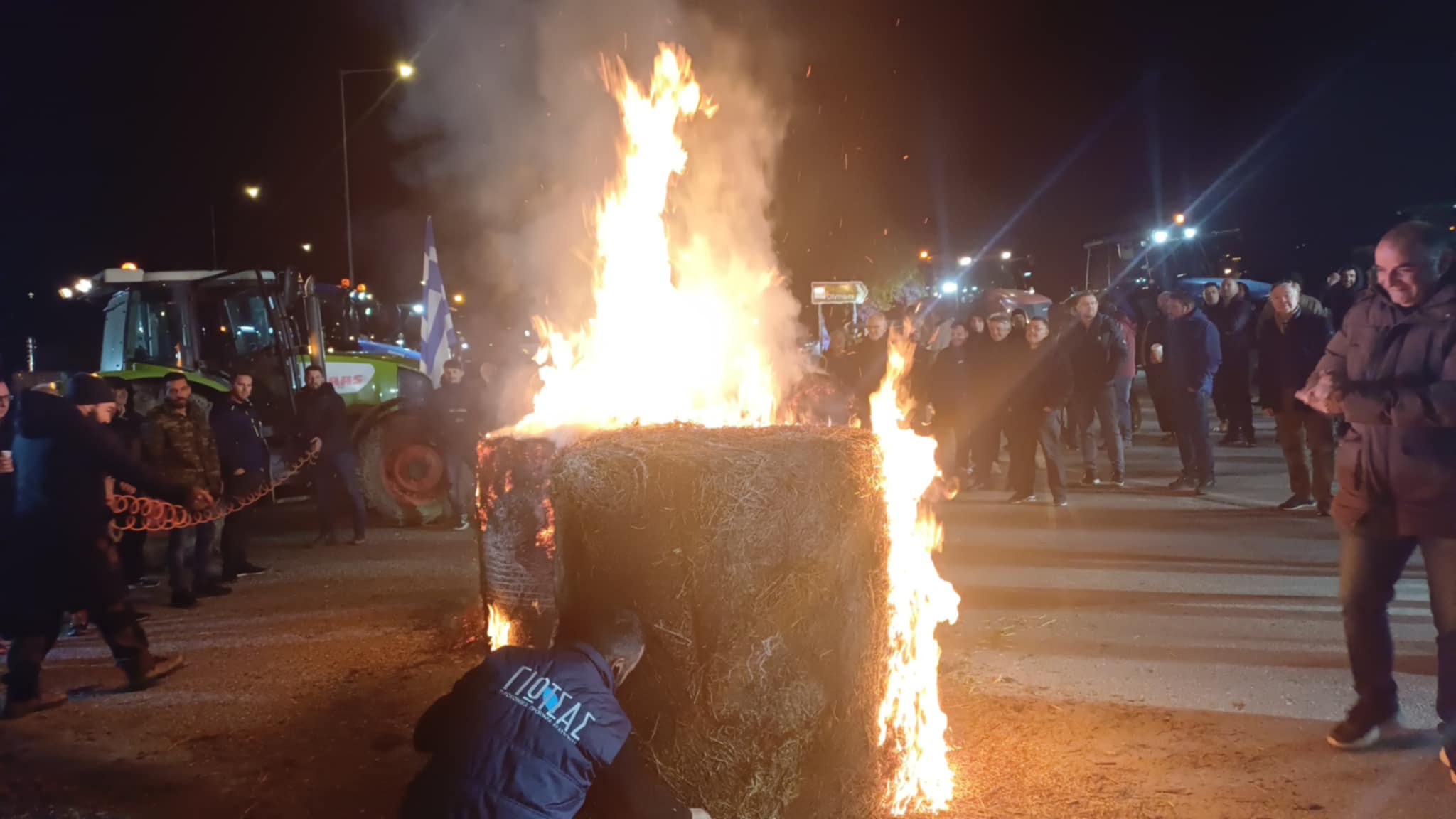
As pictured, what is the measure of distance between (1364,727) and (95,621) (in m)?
6.07

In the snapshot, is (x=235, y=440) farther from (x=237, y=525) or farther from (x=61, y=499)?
(x=61, y=499)

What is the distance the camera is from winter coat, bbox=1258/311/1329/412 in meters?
8.27

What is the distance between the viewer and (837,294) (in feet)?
54.6

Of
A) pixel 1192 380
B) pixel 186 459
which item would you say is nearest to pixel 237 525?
pixel 186 459

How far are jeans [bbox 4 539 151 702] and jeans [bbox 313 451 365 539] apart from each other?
3.63 m

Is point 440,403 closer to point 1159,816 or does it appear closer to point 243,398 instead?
point 243,398

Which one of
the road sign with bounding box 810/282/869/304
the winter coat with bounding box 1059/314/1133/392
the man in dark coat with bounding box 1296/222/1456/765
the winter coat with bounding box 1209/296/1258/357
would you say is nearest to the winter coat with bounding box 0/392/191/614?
the man in dark coat with bounding box 1296/222/1456/765

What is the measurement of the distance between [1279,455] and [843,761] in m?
10.3

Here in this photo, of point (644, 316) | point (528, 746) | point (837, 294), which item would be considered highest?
point (837, 294)

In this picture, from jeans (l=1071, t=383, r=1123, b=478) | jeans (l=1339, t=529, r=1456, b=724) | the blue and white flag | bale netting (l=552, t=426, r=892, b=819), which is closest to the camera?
bale netting (l=552, t=426, r=892, b=819)

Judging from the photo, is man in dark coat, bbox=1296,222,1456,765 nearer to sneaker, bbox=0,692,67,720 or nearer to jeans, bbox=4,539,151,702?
jeans, bbox=4,539,151,702

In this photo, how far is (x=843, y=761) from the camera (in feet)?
11.3

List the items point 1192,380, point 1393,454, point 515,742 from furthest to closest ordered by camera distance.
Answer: point 1192,380, point 1393,454, point 515,742

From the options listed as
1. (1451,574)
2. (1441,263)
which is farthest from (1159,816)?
(1441,263)
